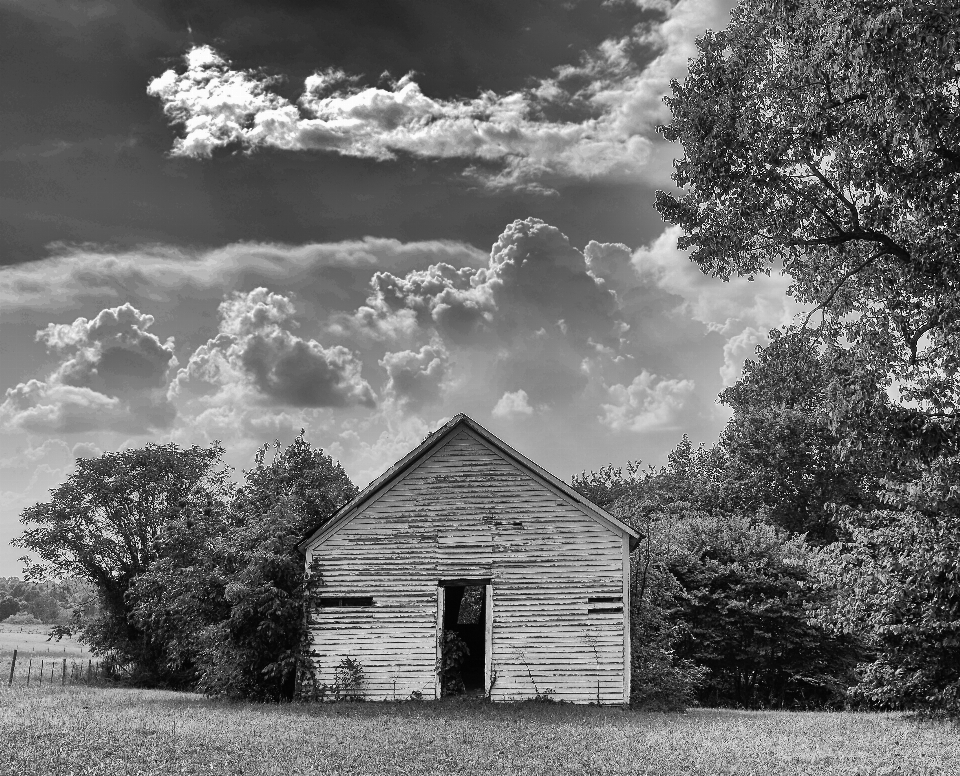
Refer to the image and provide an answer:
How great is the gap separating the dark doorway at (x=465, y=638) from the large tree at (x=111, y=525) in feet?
49.4

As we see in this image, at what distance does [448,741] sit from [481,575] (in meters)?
8.82

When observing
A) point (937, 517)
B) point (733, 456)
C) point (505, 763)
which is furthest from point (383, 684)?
point (733, 456)

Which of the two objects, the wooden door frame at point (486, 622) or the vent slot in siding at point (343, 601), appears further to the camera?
the vent slot in siding at point (343, 601)

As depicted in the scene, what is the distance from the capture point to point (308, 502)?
92.4 ft

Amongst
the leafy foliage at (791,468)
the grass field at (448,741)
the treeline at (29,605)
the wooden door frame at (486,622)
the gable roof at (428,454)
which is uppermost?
the leafy foliage at (791,468)

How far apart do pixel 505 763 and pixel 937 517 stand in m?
14.7

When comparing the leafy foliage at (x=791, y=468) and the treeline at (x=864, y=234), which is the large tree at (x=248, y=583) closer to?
the treeline at (x=864, y=234)

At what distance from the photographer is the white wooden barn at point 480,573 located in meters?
24.8

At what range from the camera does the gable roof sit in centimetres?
2562

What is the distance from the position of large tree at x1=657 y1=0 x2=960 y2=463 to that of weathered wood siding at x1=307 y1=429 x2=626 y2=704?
8.26 meters

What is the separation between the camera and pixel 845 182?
20562 millimetres

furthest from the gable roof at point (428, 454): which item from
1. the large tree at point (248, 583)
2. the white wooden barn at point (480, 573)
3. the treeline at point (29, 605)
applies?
the treeline at point (29, 605)

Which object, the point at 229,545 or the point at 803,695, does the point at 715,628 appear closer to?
the point at 803,695

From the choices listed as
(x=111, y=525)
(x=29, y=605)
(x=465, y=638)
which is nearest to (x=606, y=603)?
(x=465, y=638)
